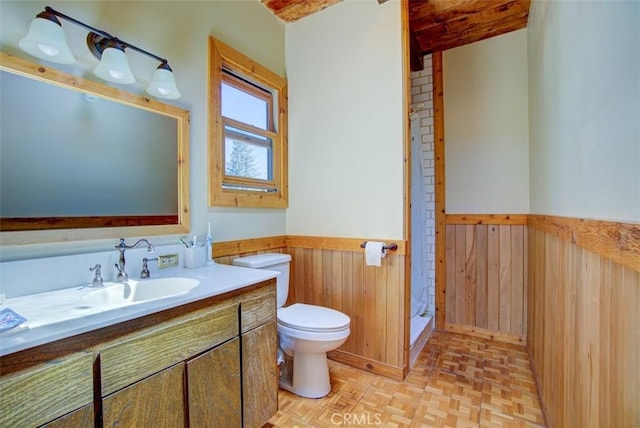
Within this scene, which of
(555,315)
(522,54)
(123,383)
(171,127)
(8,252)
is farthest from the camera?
(522,54)

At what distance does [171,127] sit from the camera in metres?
1.68

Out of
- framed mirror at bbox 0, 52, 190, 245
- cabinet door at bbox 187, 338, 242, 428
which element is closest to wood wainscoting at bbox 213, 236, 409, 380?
framed mirror at bbox 0, 52, 190, 245

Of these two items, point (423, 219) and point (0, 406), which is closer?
point (0, 406)

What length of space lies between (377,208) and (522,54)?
75.5 inches

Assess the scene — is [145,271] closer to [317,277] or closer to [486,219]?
[317,277]

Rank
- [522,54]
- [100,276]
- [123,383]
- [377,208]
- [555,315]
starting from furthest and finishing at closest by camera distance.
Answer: [522,54]
[377,208]
[555,315]
[100,276]
[123,383]

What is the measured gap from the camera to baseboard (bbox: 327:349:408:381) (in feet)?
6.63

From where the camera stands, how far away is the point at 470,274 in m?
2.78

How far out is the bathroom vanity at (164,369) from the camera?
78cm

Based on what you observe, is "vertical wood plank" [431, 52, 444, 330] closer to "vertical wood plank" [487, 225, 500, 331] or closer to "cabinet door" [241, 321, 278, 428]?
"vertical wood plank" [487, 225, 500, 331]

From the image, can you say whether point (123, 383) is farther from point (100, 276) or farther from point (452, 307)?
point (452, 307)

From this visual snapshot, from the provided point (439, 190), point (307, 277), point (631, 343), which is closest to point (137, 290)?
point (307, 277)

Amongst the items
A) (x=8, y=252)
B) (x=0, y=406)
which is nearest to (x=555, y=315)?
(x=0, y=406)

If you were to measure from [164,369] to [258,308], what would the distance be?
Answer: 18.6 inches
